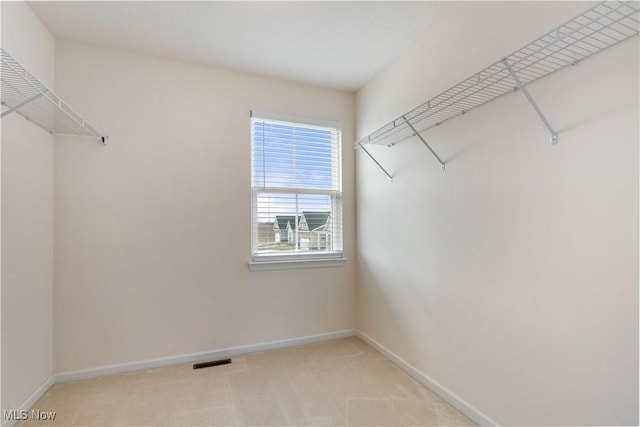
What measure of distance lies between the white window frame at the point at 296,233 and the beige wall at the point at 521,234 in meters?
0.72

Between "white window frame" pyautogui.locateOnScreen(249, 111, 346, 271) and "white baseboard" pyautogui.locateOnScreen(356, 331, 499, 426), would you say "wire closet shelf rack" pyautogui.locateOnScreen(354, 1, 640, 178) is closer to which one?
"white window frame" pyautogui.locateOnScreen(249, 111, 346, 271)

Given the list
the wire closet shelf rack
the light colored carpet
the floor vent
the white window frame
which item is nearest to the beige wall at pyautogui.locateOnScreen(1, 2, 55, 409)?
the light colored carpet

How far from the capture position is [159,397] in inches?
78.2

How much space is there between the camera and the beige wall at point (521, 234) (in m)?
1.17

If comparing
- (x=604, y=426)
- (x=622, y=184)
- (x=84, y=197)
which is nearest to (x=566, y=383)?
(x=604, y=426)

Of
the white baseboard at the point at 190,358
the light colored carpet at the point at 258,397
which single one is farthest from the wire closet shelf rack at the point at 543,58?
the white baseboard at the point at 190,358

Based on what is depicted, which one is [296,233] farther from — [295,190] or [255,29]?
[255,29]

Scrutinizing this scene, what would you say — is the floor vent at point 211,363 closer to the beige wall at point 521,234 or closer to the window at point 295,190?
the window at point 295,190

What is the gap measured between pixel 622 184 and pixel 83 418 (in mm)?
2923

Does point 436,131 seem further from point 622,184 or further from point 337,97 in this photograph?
point 337,97

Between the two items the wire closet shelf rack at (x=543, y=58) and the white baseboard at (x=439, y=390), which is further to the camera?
the white baseboard at (x=439, y=390)

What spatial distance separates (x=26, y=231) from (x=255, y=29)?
6.38 feet

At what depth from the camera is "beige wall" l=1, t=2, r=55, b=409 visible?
5.51ft

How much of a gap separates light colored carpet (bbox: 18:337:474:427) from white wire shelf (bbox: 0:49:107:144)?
1764 millimetres
